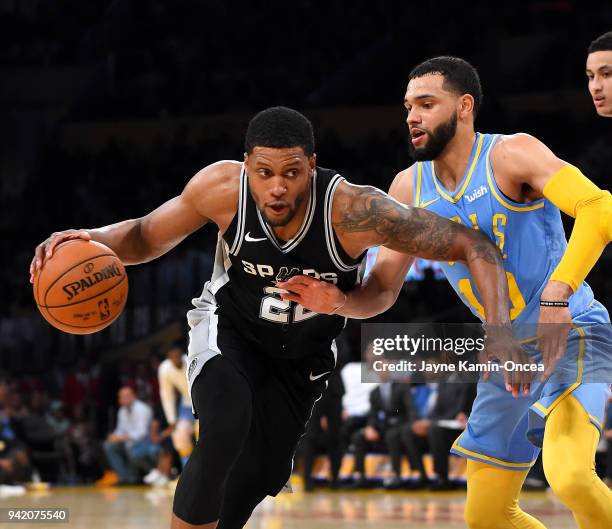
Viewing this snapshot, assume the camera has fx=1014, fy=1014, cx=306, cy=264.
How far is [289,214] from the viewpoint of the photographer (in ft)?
12.8

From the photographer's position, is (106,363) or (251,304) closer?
(251,304)

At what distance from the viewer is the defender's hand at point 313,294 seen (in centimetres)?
392

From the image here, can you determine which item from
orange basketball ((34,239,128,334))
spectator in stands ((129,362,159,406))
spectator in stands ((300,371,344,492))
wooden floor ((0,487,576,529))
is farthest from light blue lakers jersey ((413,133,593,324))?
spectator in stands ((129,362,159,406))

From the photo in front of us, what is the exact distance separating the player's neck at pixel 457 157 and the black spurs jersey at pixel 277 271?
545mm

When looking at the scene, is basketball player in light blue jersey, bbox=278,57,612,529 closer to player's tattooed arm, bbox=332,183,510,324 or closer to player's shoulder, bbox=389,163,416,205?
player's shoulder, bbox=389,163,416,205

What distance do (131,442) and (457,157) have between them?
9.13m

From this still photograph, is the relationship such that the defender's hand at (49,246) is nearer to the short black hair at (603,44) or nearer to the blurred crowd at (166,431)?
the short black hair at (603,44)

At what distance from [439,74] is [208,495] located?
2.03m


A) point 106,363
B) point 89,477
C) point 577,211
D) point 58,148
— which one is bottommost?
point 89,477

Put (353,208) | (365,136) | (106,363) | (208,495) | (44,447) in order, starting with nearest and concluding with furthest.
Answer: (208,495) < (353,208) < (44,447) < (106,363) < (365,136)

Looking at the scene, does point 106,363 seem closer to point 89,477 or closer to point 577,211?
point 89,477

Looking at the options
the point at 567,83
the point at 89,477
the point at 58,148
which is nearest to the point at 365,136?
the point at 567,83

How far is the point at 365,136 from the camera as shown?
17641 mm

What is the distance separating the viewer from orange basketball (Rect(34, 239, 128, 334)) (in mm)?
4098
